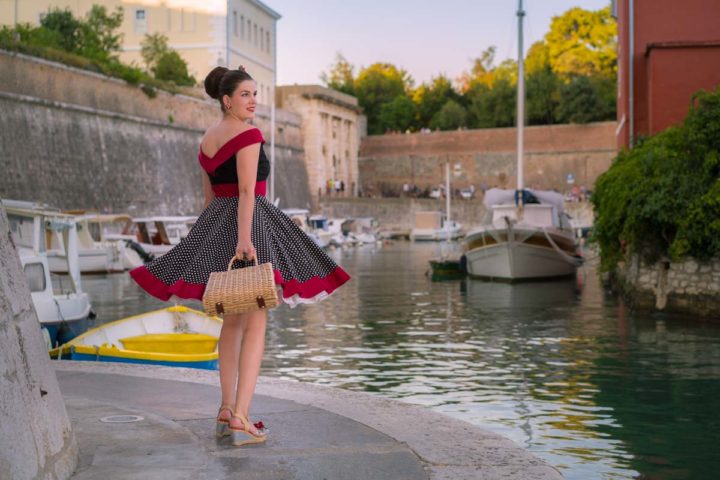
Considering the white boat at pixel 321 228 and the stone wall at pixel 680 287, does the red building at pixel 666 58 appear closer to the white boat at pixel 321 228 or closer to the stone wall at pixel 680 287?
the stone wall at pixel 680 287

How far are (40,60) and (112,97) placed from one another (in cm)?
548

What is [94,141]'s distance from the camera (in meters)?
40.1

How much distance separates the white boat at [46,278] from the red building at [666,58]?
11061mm

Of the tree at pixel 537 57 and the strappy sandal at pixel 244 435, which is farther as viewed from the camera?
the tree at pixel 537 57

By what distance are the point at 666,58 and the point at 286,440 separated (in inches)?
717

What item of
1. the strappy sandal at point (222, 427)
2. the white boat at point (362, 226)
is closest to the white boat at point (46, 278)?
the strappy sandal at point (222, 427)

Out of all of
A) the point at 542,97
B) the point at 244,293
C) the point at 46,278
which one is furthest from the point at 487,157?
the point at 244,293

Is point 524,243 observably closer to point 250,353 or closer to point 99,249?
point 99,249

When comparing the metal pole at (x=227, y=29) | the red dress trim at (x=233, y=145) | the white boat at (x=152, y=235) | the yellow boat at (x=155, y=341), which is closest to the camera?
the red dress trim at (x=233, y=145)

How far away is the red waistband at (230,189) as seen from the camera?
5.52m

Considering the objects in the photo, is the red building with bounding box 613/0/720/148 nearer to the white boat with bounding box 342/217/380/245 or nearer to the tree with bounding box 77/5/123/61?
the tree with bounding box 77/5/123/61

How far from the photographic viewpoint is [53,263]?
25734mm

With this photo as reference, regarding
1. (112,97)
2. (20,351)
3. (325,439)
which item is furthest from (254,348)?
(112,97)

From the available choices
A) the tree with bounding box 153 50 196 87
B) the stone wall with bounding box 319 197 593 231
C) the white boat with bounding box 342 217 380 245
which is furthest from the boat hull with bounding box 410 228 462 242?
the tree with bounding box 153 50 196 87
